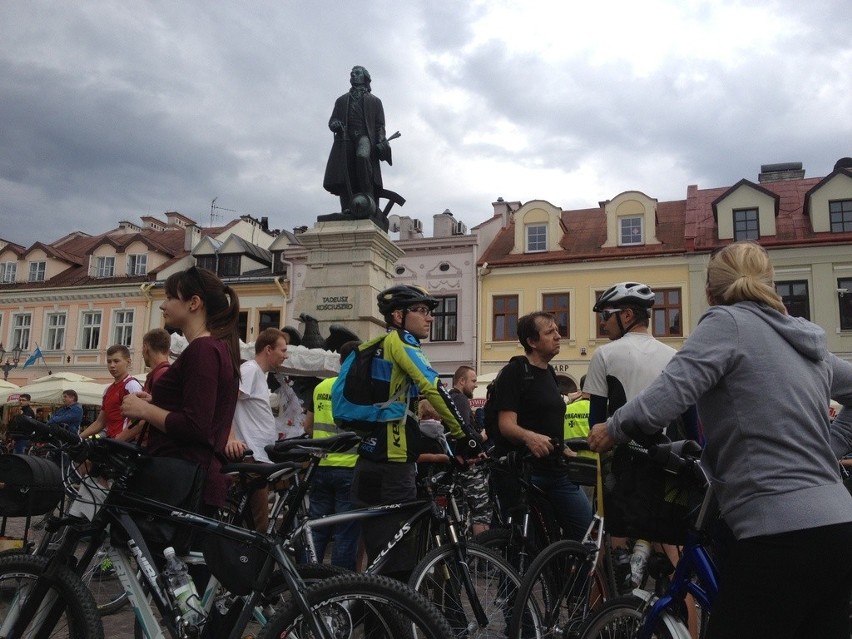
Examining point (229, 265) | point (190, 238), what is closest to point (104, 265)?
point (190, 238)

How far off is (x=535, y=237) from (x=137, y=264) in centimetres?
1963

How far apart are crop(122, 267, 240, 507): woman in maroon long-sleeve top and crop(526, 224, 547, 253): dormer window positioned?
2798 centimetres

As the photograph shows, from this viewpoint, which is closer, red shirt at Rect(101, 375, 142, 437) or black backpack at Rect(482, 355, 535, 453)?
black backpack at Rect(482, 355, 535, 453)

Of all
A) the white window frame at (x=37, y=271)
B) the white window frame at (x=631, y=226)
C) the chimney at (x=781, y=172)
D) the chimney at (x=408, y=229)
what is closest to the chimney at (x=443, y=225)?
the chimney at (x=408, y=229)

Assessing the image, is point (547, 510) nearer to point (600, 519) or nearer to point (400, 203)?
point (600, 519)

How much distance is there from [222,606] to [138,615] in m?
0.31

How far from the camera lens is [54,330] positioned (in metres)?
37.1

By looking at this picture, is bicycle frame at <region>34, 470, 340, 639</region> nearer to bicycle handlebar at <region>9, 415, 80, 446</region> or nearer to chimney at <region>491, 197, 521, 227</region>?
bicycle handlebar at <region>9, 415, 80, 446</region>

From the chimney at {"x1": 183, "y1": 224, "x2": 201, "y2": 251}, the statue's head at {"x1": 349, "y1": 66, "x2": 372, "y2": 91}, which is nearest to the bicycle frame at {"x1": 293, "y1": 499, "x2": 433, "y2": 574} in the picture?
the statue's head at {"x1": 349, "y1": 66, "x2": 372, "y2": 91}

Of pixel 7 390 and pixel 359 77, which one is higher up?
pixel 359 77

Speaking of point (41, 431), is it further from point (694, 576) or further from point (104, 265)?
point (104, 265)

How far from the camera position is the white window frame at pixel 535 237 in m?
31.0

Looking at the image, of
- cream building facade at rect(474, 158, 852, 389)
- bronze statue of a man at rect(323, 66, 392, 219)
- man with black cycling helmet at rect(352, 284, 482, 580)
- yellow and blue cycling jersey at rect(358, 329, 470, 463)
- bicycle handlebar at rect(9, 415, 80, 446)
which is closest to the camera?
bicycle handlebar at rect(9, 415, 80, 446)

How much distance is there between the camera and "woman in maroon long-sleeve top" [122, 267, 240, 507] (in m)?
3.13
